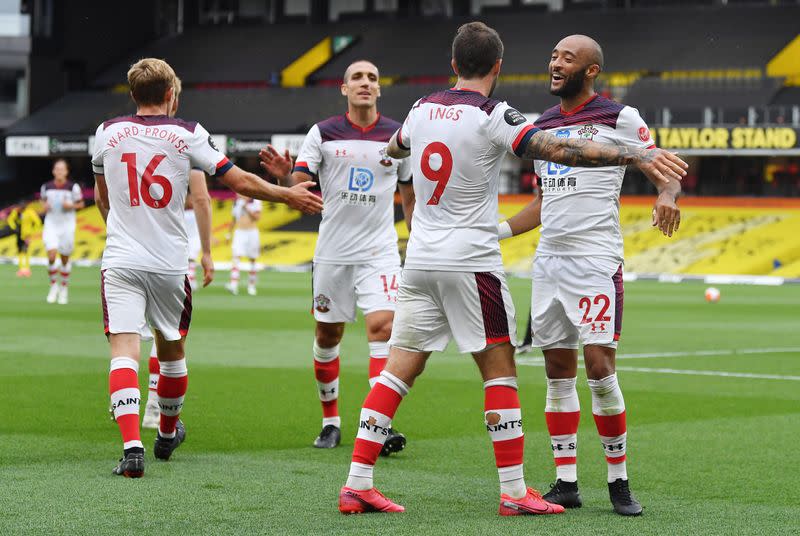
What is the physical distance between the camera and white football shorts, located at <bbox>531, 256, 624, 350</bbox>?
21.5 feet

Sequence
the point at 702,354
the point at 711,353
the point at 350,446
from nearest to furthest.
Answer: the point at 350,446
the point at 702,354
the point at 711,353

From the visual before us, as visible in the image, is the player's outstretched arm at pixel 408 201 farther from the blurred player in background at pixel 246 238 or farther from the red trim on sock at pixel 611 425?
the blurred player in background at pixel 246 238

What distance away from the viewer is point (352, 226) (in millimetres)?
9039

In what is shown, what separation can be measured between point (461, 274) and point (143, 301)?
2106mm

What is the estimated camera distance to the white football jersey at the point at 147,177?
→ 7523 millimetres

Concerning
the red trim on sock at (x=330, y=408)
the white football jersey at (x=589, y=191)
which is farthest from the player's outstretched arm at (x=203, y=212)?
the white football jersey at (x=589, y=191)

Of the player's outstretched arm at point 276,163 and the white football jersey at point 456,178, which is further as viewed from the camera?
the player's outstretched arm at point 276,163

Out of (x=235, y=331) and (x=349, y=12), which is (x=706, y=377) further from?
(x=349, y=12)

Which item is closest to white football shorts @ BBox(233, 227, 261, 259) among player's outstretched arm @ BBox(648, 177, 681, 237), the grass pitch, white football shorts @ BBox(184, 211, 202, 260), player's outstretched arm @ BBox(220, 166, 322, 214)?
white football shorts @ BBox(184, 211, 202, 260)

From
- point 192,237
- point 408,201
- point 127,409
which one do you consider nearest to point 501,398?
point 408,201

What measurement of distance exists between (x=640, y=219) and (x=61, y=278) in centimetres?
2524

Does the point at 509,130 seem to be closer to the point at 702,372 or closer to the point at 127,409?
the point at 127,409

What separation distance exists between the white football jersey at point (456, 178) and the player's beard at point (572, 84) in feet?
1.54


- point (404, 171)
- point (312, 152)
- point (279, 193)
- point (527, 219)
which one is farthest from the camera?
point (404, 171)
